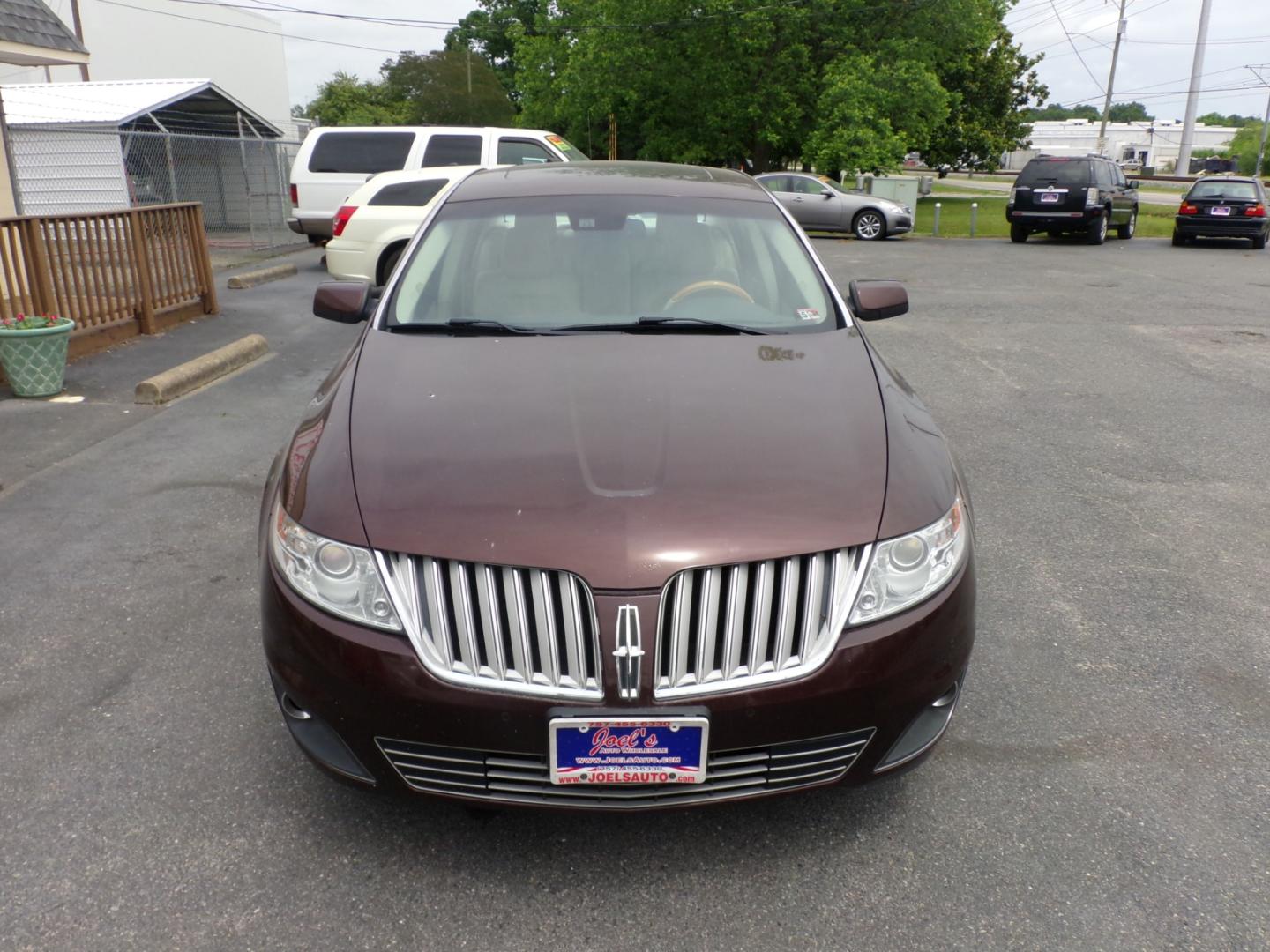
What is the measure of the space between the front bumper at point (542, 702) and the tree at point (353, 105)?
5657cm

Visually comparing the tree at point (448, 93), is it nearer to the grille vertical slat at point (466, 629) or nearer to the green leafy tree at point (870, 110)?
the green leafy tree at point (870, 110)

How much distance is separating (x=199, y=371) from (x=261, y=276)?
643cm

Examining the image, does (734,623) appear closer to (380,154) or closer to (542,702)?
(542,702)

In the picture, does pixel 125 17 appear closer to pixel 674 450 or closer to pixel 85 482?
pixel 85 482

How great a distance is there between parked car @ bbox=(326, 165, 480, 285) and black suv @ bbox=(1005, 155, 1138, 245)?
13559mm

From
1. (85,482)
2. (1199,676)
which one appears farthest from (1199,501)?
(85,482)

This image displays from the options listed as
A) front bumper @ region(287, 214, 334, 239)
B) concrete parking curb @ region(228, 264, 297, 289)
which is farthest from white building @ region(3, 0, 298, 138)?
concrete parking curb @ region(228, 264, 297, 289)

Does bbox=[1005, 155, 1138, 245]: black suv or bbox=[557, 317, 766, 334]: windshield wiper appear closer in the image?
bbox=[557, 317, 766, 334]: windshield wiper

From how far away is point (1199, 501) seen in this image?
5301 millimetres

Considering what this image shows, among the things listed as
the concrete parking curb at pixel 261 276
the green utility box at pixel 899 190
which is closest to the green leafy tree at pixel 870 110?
the green utility box at pixel 899 190

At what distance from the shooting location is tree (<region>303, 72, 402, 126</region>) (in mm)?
55406

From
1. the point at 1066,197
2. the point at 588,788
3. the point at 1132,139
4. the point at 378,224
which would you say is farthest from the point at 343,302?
the point at 1132,139

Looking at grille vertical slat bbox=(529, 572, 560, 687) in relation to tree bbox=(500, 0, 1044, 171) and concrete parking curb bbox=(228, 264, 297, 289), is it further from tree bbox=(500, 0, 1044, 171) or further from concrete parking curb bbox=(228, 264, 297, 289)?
tree bbox=(500, 0, 1044, 171)

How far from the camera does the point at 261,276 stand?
44.7ft
